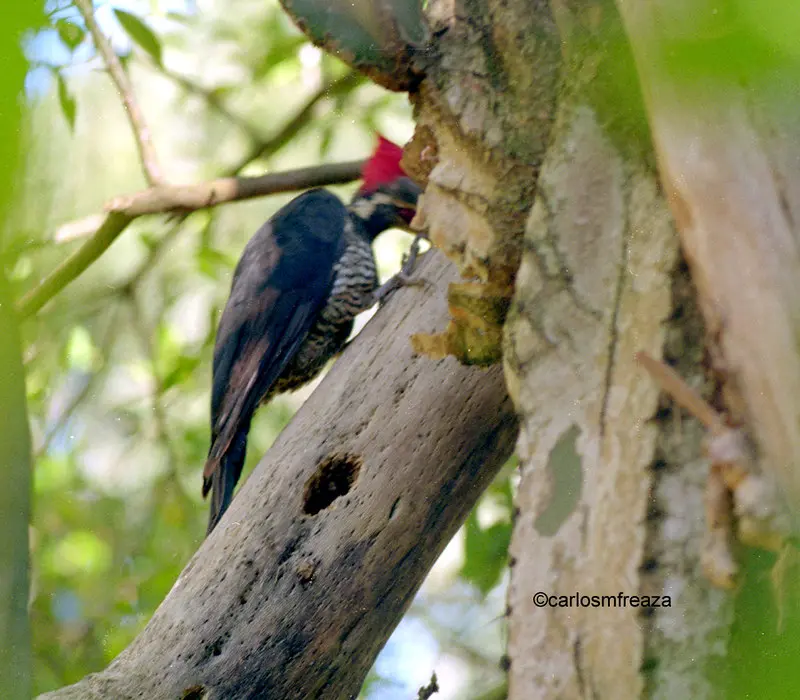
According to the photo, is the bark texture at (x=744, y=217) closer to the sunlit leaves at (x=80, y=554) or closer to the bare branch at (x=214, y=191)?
the bare branch at (x=214, y=191)

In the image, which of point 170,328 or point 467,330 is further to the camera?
point 170,328

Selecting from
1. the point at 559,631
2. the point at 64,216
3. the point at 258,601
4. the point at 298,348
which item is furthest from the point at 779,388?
the point at 64,216

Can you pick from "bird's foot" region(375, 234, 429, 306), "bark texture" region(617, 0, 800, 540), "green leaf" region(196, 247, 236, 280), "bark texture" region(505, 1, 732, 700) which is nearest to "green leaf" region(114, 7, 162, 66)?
"green leaf" region(196, 247, 236, 280)

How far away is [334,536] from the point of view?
196 cm

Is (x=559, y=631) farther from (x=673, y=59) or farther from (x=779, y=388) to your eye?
(x=673, y=59)

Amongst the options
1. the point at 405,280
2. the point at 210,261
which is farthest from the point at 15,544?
the point at 210,261

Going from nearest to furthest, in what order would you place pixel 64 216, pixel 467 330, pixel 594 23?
pixel 594 23
pixel 467 330
pixel 64 216

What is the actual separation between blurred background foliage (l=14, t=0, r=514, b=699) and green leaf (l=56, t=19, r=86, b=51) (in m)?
0.12

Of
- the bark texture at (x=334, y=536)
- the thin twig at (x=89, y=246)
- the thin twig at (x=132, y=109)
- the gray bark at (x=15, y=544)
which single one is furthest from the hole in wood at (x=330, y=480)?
the thin twig at (x=132, y=109)

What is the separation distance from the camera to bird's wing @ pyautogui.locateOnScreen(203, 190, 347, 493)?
2672 millimetres

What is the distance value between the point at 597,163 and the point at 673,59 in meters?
0.36

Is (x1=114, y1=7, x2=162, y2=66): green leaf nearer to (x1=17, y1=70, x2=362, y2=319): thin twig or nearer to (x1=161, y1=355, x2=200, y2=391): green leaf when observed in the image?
(x1=17, y1=70, x2=362, y2=319): thin twig

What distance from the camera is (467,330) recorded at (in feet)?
4.65

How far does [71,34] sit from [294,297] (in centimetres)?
97
